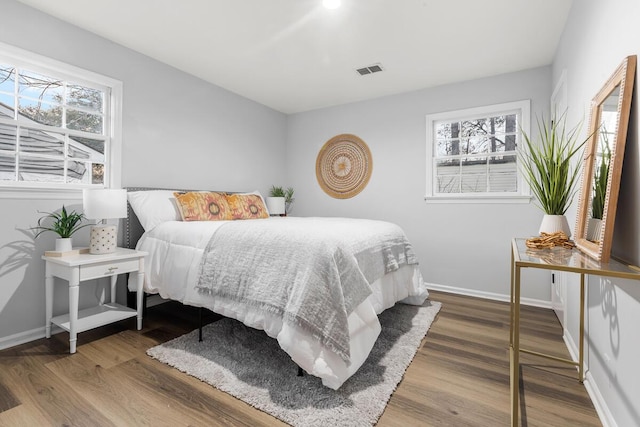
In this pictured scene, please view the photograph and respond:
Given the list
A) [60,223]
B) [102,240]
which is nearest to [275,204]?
[102,240]

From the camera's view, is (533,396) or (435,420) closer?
Answer: (435,420)

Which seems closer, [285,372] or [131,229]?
[285,372]

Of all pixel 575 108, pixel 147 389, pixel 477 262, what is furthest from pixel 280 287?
pixel 477 262

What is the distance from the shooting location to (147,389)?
175cm

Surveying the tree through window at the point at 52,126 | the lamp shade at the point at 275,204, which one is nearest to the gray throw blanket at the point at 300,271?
the tree through window at the point at 52,126

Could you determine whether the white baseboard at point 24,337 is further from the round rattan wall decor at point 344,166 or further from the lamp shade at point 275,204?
the round rattan wall decor at point 344,166

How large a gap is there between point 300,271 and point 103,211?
1638mm

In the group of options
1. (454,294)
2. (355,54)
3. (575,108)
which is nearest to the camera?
(575,108)

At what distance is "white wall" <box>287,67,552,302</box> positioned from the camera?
3404mm

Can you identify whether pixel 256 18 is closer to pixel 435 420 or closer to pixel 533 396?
pixel 435 420

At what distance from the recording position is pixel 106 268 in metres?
2.33

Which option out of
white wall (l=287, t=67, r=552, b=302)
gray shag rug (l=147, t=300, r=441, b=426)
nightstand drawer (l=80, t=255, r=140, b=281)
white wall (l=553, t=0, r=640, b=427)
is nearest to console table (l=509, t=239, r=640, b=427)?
white wall (l=553, t=0, r=640, b=427)

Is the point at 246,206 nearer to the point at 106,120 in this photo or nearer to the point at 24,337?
the point at 106,120

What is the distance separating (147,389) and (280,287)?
0.92 meters
